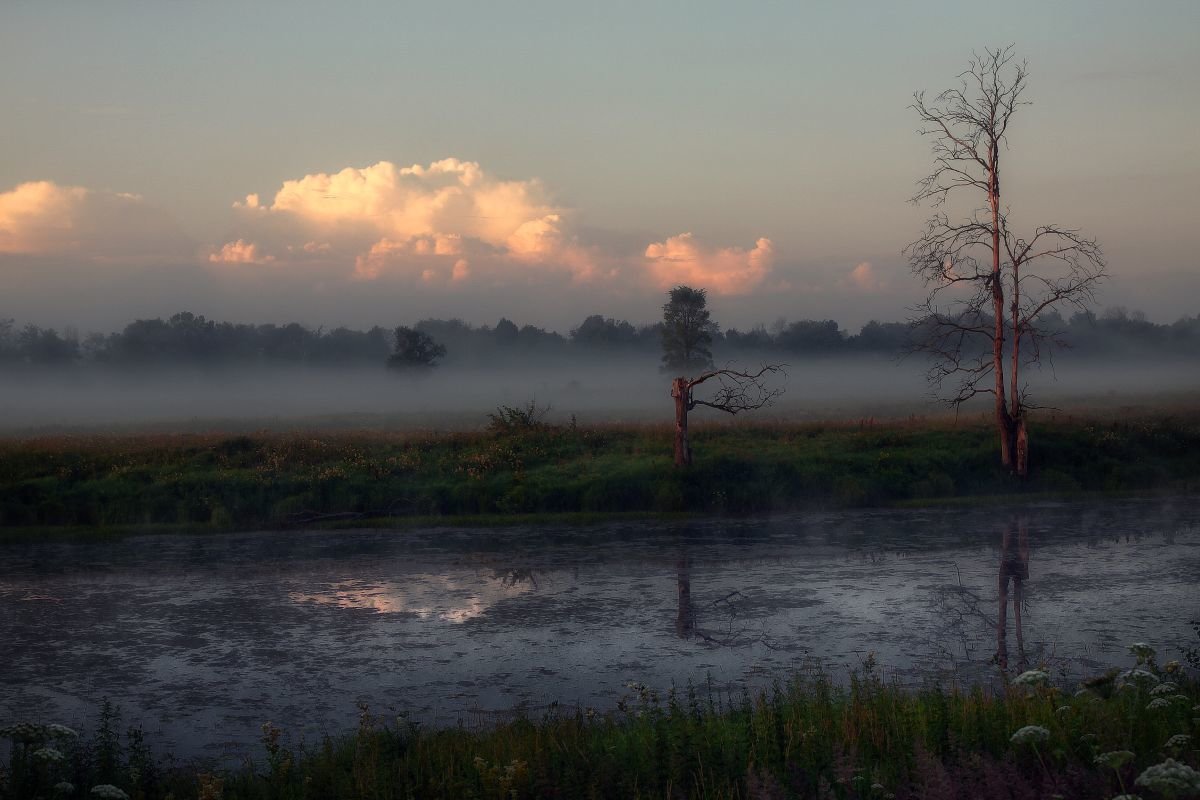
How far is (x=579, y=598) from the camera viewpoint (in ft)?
A: 48.6

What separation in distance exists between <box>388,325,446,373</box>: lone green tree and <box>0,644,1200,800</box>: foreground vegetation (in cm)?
9238

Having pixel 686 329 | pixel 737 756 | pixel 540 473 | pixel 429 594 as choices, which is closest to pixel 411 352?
pixel 686 329

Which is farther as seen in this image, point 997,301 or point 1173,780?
point 997,301

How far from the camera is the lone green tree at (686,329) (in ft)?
306

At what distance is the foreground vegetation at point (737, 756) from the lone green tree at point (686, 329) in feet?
279

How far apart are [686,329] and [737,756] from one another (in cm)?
8649

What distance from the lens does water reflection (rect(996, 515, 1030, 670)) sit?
11242mm

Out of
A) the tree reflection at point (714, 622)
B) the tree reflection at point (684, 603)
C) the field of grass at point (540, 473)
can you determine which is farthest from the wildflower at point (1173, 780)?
the field of grass at point (540, 473)

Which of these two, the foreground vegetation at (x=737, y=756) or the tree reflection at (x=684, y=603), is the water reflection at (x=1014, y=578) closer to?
the foreground vegetation at (x=737, y=756)

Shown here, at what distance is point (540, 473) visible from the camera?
2611cm

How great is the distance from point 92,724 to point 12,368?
114 metres

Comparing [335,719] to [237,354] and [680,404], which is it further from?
[237,354]

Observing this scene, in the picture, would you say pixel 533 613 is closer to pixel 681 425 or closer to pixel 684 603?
pixel 684 603

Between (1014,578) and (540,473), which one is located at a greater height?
(540,473)
